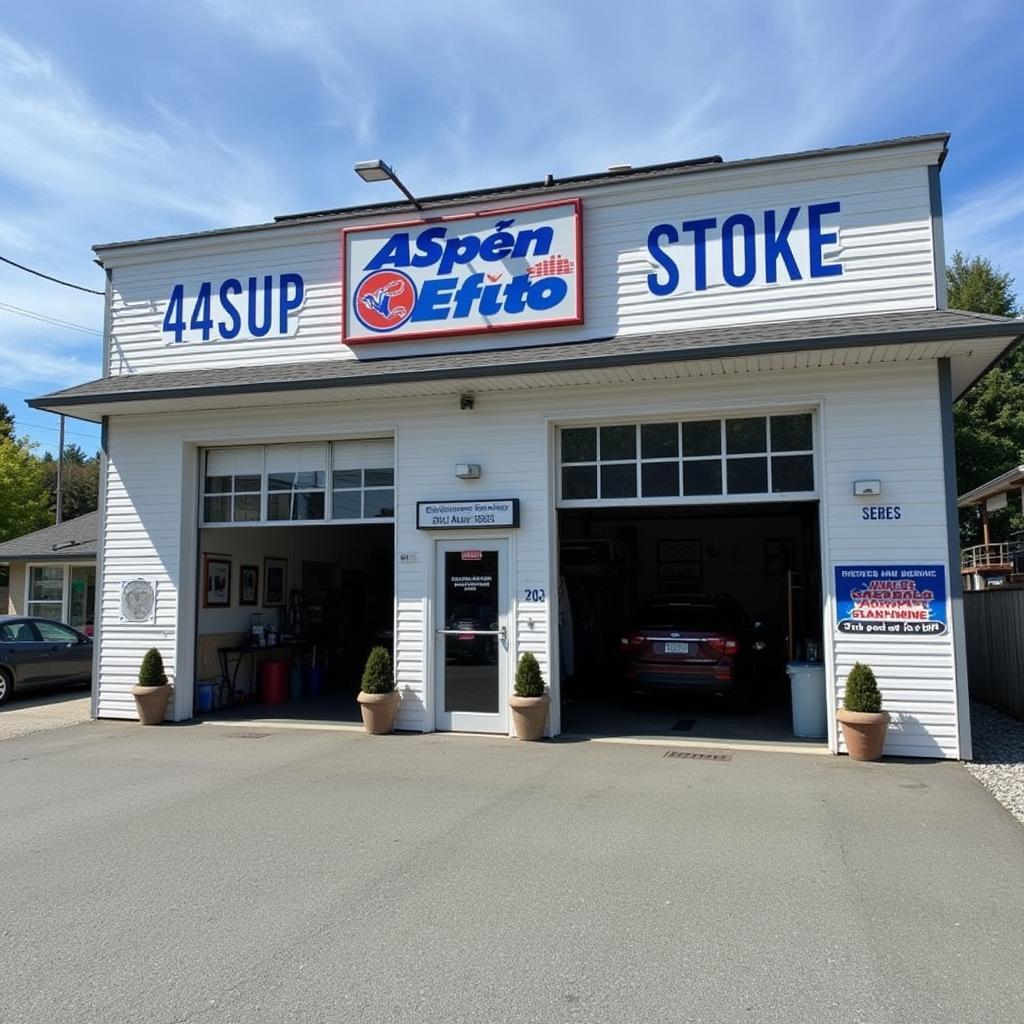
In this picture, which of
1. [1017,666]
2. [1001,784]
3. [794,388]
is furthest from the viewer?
Result: [1017,666]

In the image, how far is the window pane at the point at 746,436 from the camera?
381 inches

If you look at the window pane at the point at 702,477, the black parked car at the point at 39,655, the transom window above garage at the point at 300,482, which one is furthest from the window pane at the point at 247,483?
the window pane at the point at 702,477

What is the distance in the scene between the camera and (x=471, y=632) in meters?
10.3

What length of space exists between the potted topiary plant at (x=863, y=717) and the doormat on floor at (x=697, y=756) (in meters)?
1.21

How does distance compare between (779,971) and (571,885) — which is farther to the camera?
(571,885)

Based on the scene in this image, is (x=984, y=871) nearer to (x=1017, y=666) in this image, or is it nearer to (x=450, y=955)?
(x=450, y=955)

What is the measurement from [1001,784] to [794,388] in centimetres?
428

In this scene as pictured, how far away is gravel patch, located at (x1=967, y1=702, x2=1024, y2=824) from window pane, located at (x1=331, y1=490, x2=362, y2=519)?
729 cm

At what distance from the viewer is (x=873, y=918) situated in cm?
461

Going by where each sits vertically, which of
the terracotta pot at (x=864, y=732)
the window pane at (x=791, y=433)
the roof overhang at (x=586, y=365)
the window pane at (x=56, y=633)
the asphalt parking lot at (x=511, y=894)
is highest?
the roof overhang at (x=586, y=365)

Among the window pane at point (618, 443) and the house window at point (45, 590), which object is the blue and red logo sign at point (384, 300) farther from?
the house window at point (45, 590)

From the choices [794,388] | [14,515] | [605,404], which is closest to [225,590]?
[605,404]

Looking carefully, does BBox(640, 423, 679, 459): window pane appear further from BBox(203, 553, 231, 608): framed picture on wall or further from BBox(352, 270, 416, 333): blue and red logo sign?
BBox(203, 553, 231, 608): framed picture on wall

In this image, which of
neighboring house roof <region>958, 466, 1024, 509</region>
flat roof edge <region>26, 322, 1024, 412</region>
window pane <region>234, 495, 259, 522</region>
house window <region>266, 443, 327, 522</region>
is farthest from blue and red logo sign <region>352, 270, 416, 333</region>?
neighboring house roof <region>958, 466, 1024, 509</region>
